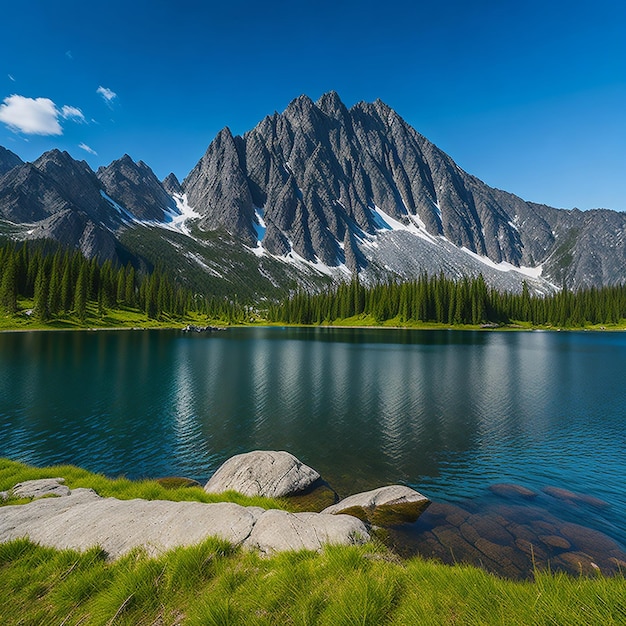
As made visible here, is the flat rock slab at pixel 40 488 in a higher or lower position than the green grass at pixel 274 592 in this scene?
lower

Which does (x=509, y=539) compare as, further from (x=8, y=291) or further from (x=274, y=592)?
(x=8, y=291)

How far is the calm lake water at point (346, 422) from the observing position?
23.4m

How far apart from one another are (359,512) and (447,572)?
33.2 feet

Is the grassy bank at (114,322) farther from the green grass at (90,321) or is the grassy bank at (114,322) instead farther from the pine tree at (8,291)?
the pine tree at (8,291)

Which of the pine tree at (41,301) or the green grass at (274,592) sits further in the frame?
the pine tree at (41,301)

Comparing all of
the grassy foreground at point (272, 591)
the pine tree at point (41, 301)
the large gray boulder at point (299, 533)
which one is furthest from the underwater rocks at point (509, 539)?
the pine tree at point (41, 301)

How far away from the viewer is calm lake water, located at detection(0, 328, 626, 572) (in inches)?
920

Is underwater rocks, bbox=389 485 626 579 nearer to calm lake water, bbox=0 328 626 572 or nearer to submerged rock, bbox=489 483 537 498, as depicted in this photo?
submerged rock, bbox=489 483 537 498

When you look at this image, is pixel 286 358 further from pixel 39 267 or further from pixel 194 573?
pixel 39 267

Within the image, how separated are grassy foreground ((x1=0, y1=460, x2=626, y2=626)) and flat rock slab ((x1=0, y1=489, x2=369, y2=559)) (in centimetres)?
63

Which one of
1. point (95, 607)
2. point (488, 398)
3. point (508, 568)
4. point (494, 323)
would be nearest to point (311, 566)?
point (95, 607)

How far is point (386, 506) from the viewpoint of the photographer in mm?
17625

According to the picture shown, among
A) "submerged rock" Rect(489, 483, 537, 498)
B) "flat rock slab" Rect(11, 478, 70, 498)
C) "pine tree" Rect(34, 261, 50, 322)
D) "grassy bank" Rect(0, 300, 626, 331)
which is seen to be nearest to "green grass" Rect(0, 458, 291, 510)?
"flat rock slab" Rect(11, 478, 70, 498)

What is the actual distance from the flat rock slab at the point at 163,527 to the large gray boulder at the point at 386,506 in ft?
18.5
